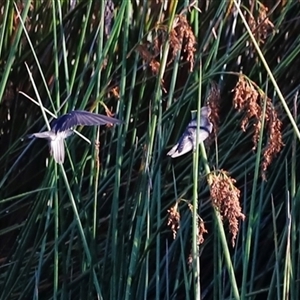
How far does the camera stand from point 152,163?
3.51 ft

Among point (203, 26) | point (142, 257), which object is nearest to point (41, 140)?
point (203, 26)

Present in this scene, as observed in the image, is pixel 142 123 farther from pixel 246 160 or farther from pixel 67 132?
pixel 67 132

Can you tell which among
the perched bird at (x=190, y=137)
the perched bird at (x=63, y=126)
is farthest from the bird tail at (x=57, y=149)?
the perched bird at (x=190, y=137)

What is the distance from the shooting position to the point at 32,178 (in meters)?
1.41

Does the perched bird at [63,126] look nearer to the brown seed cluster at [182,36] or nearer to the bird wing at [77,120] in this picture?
the bird wing at [77,120]

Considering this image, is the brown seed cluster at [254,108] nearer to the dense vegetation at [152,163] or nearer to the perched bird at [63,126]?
the dense vegetation at [152,163]

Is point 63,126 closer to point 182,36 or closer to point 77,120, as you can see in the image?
point 77,120

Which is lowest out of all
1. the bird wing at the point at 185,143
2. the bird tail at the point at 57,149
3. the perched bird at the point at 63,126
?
the bird tail at the point at 57,149

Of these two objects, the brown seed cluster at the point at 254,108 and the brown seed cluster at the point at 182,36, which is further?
the brown seed cluster at the point at 182,36

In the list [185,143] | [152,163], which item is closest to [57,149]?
[185,143]

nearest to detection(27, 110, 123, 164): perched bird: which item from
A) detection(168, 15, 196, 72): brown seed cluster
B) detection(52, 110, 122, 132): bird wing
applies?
detection(52, 110, 122, 132): bird wing

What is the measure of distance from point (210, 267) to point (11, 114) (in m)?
0.52

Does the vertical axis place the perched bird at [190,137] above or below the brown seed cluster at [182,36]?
below

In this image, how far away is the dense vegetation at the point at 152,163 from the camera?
0.88 meters
